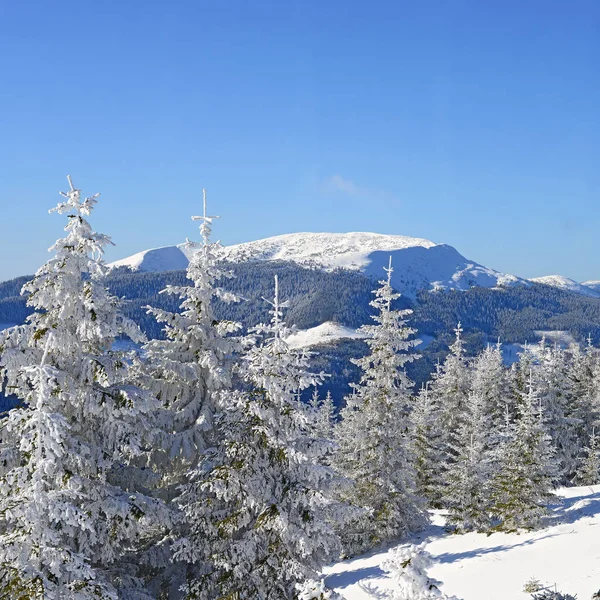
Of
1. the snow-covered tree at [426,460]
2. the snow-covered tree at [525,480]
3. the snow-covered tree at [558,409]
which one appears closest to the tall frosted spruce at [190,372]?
the snow-covered tree at [525,480]

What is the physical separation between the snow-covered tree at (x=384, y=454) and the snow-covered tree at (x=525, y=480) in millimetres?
4152

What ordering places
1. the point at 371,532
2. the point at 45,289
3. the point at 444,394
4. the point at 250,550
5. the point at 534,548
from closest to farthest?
the point at 45,289 → the point at 250,550 → the point at 534,548 → the point at 371,532 → the point at 444,394

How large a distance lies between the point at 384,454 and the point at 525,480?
6.15m

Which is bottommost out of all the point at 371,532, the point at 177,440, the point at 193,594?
the point at 371,532

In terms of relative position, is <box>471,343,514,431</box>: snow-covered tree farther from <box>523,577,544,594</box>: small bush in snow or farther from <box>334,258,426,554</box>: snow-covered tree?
<box>523,577,544,594</box>: small bush in snow

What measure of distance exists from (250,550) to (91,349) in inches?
230

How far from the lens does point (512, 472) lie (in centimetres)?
2206

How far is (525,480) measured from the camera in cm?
2112

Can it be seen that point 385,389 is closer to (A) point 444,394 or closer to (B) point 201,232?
(B) point 201,232

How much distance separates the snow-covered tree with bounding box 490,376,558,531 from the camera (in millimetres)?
21016

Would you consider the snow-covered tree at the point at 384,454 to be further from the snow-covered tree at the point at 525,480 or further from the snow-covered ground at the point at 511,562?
the snow-covered tree at the point at 525,480

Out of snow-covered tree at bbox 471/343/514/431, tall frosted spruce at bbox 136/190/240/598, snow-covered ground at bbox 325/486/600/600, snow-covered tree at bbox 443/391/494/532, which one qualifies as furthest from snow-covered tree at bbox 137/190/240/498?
snow-covered tree at bbox 471/343/514/431

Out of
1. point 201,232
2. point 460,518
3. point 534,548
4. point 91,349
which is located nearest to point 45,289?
point 91,349

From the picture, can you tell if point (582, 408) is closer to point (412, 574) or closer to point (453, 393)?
point (453, 393)
